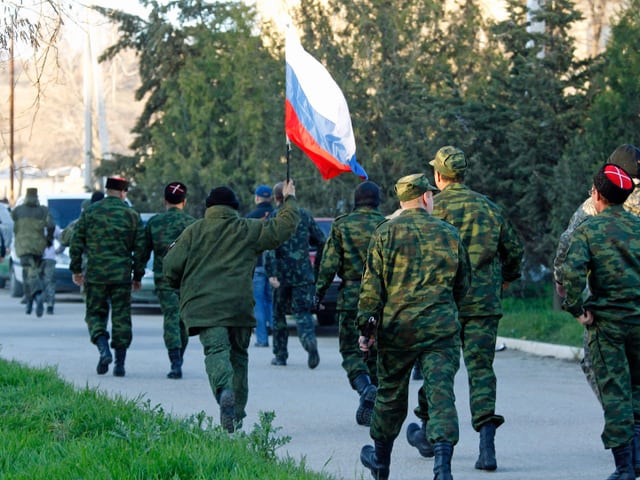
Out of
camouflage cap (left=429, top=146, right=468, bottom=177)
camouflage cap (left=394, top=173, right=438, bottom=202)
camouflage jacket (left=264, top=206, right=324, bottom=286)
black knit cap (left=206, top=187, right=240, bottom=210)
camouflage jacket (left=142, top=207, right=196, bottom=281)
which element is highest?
camouflage cap (left=429, top=146, right=468, bottom=177)

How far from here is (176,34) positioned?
3828 centimetres

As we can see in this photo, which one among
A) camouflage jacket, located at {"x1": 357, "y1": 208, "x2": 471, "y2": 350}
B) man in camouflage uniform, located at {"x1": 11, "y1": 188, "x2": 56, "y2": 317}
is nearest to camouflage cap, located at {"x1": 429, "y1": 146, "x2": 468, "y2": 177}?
camouflage jacket, located at {"x1": 357, "y1": 208, "x2": 471, "y2": 350}

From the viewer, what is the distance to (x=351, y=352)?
10820 millimetres

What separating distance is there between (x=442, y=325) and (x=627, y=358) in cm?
110

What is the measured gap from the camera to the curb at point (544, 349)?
50.5ft

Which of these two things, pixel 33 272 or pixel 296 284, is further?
pixel 33 272

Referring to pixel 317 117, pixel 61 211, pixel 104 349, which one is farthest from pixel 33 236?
pixel 317 117

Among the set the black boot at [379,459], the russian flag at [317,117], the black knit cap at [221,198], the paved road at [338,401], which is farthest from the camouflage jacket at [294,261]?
the black boot at [379,459]

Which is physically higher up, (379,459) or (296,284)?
(296,284)

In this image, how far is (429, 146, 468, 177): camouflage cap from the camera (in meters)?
8.85

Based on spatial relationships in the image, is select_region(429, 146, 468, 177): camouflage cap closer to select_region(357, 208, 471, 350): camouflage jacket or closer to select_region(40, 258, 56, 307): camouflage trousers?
select_region(357, 208, 471, 350): camouflage jacket

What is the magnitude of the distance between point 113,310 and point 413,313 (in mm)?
6521

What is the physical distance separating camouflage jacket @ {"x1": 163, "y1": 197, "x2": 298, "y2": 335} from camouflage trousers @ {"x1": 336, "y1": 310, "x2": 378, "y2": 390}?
1335 mm

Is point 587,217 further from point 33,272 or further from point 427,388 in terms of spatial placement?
point 33,272
